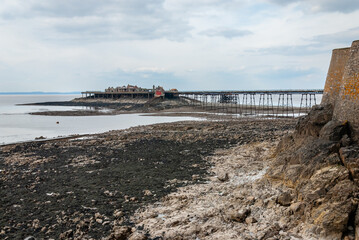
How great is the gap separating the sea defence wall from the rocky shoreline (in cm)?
382

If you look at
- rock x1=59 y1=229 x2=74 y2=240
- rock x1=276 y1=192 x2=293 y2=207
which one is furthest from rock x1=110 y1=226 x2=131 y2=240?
rock x1=276 y1=192 x2=293 y2=207

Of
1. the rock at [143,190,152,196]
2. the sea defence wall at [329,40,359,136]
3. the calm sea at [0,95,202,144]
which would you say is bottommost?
the calm sea at [0,95,202,144]

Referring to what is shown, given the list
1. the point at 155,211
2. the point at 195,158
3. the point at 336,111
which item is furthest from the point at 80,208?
the point at 336,111

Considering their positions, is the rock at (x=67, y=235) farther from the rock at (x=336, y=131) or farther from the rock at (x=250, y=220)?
the rock at (x=336, y=131)

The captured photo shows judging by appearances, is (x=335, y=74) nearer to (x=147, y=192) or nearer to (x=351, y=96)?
(x=351, y=96)

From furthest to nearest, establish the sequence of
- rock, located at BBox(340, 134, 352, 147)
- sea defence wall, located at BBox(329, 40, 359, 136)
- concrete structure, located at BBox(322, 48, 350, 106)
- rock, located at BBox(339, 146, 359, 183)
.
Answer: concrete structure, located at BBox(322, 48, 350, 106)
sea defence wall, located at BBox(329, 40, 359, 136)
rock, located at BBox(340, 134, 352, 147)
rock, located at BBox(339, 146, 359, 183)

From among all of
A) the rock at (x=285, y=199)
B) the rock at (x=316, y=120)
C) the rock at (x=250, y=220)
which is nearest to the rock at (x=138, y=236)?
the rock at (x=250, y=220)

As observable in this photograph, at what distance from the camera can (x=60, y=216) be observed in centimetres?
852

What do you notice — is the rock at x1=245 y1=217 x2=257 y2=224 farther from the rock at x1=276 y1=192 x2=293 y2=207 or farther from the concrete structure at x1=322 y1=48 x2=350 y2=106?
the concrete structure at x1=322 y1=48 x2=350 y2=106

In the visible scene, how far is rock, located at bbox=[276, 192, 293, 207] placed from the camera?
24.6ft

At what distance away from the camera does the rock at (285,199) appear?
7496mm

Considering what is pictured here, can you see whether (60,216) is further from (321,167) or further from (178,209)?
(321,167)

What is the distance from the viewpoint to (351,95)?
834 centimetres

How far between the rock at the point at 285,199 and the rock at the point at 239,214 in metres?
0.87
